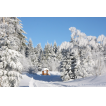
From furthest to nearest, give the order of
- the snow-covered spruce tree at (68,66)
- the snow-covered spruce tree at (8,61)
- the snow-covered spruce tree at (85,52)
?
the snow-covered spruce tree at (68,66) < the snow-covered spruce tree at (85,52) < the snow-covered spruce tree at (8,61)

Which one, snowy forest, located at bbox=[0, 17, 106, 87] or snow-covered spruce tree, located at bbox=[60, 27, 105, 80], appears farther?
snow-covered spruce tree, located at bbox=[60, 27, 105, 80]

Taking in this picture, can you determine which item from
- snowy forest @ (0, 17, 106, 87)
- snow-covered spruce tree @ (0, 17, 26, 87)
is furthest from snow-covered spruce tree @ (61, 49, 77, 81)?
snow-covered spruce tree @ (0, 17, 26, 87)

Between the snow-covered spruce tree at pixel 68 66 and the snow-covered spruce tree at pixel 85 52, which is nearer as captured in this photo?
the snow-covered spruce tree at pixel 85 52

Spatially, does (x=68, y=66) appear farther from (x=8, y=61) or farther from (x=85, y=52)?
(x=8, y=61)

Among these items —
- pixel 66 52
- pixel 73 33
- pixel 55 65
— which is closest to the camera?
pixel 73 33

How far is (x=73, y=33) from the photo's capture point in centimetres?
1728

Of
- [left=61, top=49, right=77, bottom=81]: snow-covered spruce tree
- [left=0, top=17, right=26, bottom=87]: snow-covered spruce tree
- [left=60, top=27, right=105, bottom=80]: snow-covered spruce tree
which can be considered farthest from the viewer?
[left=61, top=49, right=77, bottom=81]: snow-covered spruce tree

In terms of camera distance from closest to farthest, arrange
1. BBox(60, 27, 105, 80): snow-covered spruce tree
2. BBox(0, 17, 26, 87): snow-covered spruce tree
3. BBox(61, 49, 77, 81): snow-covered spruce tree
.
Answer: BBox(0, 17, 26, 87): snow-covered spruce tree, BBox(60, 27, 105, 80): snow-covered spruce tree, BBox(61, 49, 77, 81): snow-covered spruce tree

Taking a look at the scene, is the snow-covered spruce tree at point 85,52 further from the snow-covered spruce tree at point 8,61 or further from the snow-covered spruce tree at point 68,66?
the snow-covered spruce tree at point 8,61

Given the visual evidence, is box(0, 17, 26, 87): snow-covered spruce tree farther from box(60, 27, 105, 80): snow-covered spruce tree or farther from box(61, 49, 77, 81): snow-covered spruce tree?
box(61, 49, 77, 81): snow-covered spruce tree

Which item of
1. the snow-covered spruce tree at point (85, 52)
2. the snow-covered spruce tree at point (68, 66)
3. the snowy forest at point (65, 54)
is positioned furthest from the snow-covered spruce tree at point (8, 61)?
the snow-covered spruce tree at point (68, 66)
